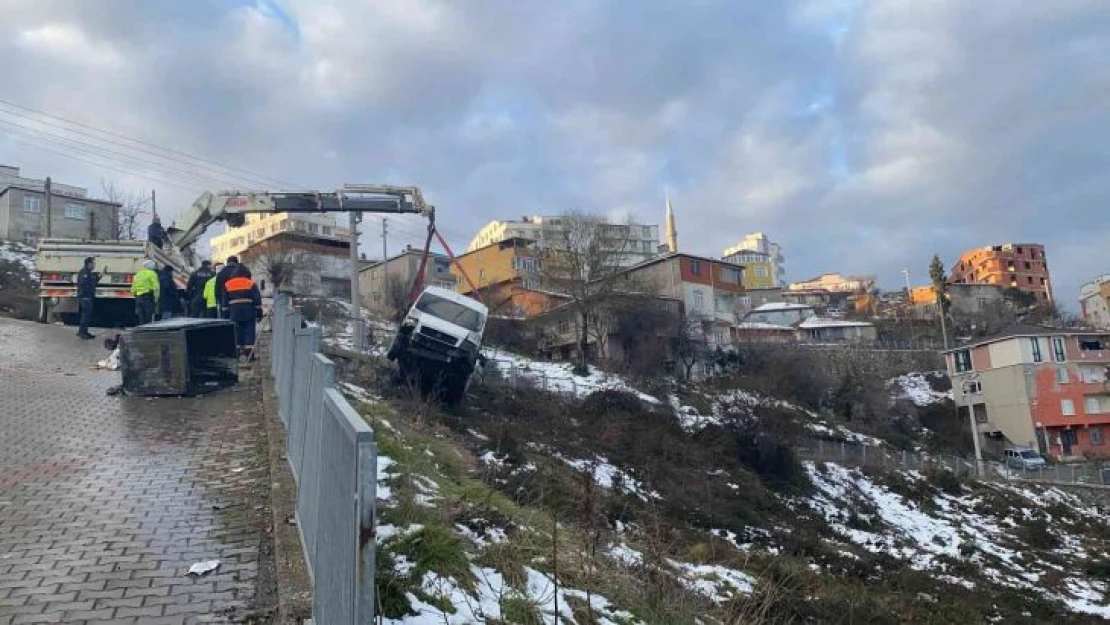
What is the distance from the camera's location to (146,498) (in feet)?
24.4

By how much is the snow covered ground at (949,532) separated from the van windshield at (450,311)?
13.0 m

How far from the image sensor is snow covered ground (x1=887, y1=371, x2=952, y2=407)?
2296 inches

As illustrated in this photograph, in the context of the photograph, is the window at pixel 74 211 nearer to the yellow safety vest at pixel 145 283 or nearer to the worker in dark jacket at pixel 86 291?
the worker in dark jacket at pixel 86 291

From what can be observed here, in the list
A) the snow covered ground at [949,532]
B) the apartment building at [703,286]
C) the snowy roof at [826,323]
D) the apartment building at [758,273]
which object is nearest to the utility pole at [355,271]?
the snow covered ground at [949,532]

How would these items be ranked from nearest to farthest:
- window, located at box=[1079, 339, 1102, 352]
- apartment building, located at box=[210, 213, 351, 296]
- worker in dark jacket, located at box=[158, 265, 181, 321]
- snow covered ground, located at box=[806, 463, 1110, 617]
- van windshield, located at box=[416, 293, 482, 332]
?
1. worker in dark jacket, located at box=[158, 265, 181, 321]
2. van windshield, located at box=[416, 293, 482, 332]
3. snow covered ground, located at box=[806, 463, 1110, 617]
4. apartment building, located at box=[210, 213, 351, 296]
5. window, located at box=[1079, 339, 1102, 352]

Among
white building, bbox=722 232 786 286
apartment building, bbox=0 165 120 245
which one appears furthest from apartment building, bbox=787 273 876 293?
apartment building, bbox=0 165 120 245

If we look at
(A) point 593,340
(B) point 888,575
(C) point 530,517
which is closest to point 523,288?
(A) point 593,340

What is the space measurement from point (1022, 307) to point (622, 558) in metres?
95.6

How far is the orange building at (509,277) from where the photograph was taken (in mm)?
58750

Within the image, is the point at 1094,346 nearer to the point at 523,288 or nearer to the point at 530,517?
the point at 523,288

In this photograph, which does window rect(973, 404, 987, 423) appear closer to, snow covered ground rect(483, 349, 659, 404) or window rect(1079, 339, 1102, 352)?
window rect(1079, 339, 1102, 352)

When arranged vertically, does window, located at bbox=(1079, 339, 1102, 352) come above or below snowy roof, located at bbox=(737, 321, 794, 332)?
below

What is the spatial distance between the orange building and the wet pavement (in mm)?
44433

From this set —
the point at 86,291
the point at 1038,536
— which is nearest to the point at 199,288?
the point at 86,291
